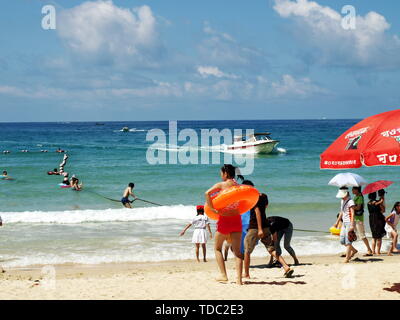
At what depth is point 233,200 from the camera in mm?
6902

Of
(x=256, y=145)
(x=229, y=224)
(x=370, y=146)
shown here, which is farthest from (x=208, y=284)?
(x=256, y=145)

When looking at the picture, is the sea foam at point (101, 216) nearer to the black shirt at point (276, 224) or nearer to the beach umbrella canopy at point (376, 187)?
the beach umbrella canopy at point (376, 187)

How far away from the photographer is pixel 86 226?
1603 cm

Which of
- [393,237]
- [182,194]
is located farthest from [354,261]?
[182,194]

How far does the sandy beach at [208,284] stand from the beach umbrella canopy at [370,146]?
2158 millimetres

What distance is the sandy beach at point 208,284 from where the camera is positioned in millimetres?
7266

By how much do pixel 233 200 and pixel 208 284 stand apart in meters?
1.80

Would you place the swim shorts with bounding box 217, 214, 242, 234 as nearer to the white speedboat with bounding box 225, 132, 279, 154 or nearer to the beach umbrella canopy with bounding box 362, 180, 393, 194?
the beach umbrella canopy with bounding box 362, 180, 393, 194

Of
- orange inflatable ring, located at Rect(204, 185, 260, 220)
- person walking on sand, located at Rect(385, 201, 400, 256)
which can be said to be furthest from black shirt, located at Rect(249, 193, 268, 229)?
person walking on sand, located at Rect(385, 201, 400, 256)

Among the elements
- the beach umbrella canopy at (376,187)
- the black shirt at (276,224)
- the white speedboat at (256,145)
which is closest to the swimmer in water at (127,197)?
the beach umbrella canopy at (376,187)

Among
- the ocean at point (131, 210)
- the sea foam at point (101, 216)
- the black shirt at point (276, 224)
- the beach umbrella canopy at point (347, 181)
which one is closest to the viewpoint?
the black shirt at point (276, 224)

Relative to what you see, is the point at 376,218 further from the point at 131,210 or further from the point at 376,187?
the point at 131,210

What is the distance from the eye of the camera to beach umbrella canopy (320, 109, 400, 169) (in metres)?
5.50

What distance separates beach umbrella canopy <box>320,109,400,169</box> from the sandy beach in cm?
216
